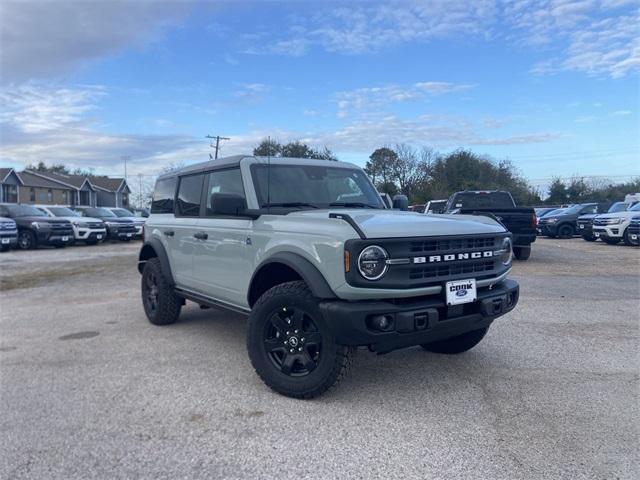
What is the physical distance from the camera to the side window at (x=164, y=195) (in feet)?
21.5

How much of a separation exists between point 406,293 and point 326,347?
2.27ft

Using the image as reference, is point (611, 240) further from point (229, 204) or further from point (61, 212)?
point (61, 212)

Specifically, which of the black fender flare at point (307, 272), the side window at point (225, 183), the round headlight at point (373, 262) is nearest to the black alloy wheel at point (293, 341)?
the black fender flare at point (307, 272)

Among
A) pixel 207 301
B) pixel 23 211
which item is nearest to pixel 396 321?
pixel 207 301

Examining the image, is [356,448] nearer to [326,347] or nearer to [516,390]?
[326,347]

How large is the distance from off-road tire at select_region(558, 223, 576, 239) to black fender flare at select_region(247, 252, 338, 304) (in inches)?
903

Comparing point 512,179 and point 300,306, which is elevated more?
point 512,179

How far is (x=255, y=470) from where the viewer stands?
298 cm

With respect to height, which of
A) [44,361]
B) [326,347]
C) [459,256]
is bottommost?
[44,361]

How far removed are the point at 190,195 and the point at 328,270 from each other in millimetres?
2856

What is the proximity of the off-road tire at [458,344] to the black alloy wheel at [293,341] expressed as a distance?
4.94 ft

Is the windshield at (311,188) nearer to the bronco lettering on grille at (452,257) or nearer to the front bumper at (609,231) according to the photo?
the bronco lettering on grille at (452,257)

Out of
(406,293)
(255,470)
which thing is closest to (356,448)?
(255,470)

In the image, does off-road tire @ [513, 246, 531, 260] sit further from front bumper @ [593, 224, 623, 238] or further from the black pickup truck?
front bumper @ [593, 224, 623, 238]
